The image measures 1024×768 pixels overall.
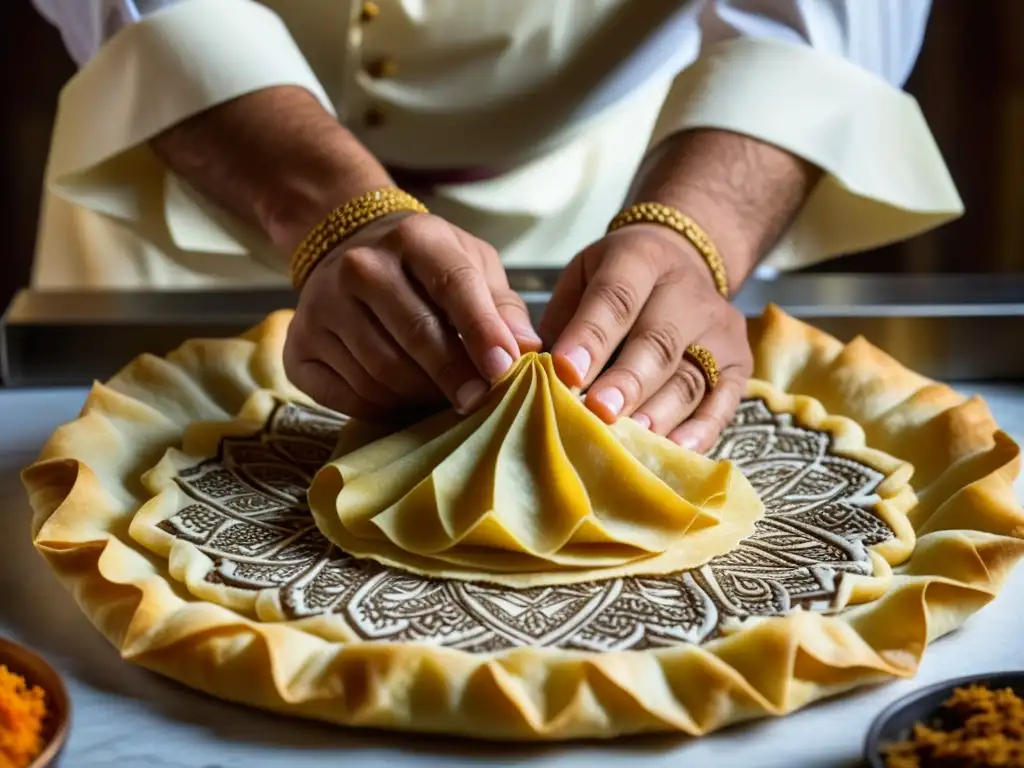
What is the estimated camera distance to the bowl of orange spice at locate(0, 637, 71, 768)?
0.84m

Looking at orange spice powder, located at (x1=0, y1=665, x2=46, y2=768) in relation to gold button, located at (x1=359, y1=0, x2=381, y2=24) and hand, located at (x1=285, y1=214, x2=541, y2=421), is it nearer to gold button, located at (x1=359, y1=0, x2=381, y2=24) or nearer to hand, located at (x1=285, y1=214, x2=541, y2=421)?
hand, located at (x1=285, y1=214, x2=541, y2=421)

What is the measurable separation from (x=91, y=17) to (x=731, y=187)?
1094 mm

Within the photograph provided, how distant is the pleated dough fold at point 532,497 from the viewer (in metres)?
1.20

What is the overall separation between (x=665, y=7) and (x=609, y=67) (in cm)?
14

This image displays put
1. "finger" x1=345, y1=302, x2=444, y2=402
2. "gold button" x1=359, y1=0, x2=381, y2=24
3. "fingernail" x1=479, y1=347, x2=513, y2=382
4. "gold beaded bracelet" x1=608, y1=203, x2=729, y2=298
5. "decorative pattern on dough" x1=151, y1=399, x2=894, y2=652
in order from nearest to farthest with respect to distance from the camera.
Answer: "decorative pattern on dough" x1=151, y1=399, x2=894, y2=652
"fingernail" x1=479, y1=347, x2=513, y2=382
"finger" x1=345, y1=302, x2=444, y2=402
"gold beaded bracelet" x1=608, y1=203, x2=729, y2=298
"gold button" x1=359, y1=0, x2=381, y2=24

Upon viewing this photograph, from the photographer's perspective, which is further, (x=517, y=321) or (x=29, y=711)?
(x=517, y=321)

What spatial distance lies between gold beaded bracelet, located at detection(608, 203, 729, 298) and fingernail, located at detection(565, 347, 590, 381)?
339 mm

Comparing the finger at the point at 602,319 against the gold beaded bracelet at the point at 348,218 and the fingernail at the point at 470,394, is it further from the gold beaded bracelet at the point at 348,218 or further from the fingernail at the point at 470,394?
the gold beaded bracelet at the point at 348,218

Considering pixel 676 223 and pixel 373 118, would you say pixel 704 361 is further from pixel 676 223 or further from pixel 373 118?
pixel 373 118

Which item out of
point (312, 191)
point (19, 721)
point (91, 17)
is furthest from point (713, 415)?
point (91, 17)

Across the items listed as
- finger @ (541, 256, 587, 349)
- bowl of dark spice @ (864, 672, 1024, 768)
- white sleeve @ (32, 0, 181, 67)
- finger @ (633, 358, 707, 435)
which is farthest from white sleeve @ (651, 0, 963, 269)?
bowl of dark spice @ (864, 672, 1024, 768)

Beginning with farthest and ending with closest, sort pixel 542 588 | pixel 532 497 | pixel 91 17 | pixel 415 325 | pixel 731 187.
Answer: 1. pixel 91 17
2. pixel 731 187
3. pixel 415 325
4. pixel 532 497
5. pixel 542 588

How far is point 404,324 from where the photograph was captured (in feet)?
4.57

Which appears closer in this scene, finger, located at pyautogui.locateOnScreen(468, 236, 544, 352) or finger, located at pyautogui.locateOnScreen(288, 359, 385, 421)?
finger, located at pyautogui.locateOnScreen(468, 236, 544, 352)
